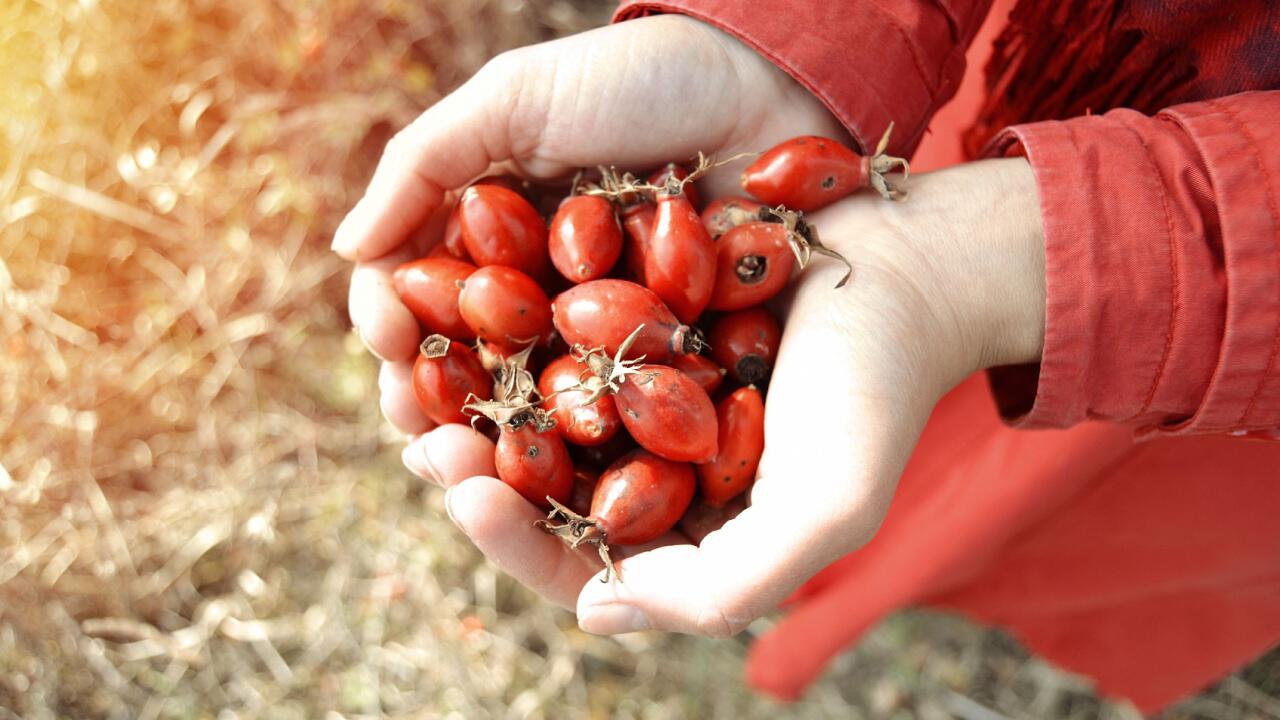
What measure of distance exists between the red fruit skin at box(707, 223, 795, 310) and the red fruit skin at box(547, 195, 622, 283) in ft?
0.61

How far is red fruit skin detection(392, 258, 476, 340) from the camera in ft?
5.09

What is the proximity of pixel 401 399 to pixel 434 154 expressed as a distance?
1.46ft

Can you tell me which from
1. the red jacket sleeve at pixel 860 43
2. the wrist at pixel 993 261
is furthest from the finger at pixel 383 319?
the wrist at pixel 993 261

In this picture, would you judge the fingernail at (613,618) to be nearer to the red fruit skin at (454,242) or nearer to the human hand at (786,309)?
the human hand at (786,309)

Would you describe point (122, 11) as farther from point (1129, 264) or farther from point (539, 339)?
point (1129, 264)

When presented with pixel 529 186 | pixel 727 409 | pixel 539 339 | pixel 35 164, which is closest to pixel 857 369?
pixel 727 409

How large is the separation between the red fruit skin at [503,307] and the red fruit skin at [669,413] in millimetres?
230

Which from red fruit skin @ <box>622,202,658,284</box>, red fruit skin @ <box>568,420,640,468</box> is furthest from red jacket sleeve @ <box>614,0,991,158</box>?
red fruit skin @ <box>568,420,640,468</box>

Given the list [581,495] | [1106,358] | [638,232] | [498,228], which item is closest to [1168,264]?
[1106,358]

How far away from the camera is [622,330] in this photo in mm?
1407

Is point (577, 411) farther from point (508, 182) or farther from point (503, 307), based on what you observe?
point (508, 182)

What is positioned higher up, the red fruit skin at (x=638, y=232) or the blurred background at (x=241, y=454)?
the red fruit skin at (x=638, y=232)

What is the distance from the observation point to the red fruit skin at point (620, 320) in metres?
1.41

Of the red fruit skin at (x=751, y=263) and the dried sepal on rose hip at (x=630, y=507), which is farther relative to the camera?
the red fruit skin at (x=751, y=263)
